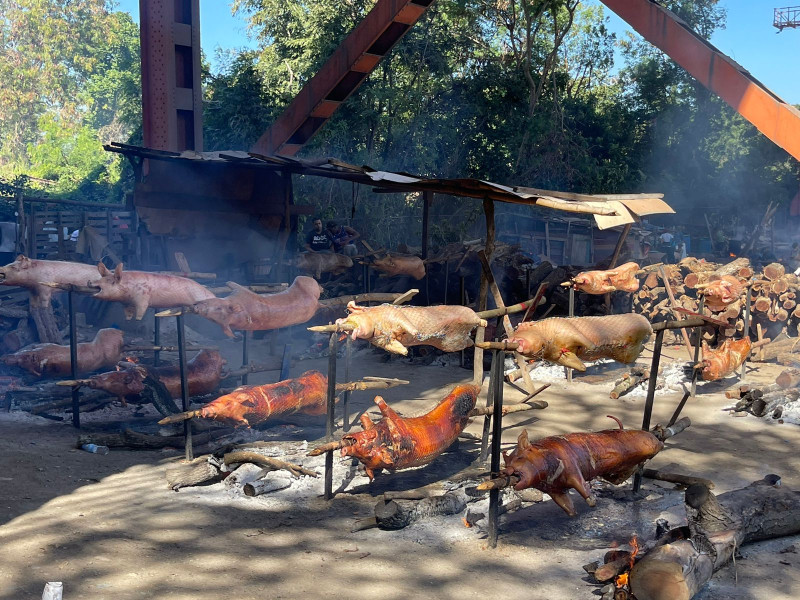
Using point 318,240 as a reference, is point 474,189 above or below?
above

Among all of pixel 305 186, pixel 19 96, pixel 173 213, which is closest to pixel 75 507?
pixel 173 213

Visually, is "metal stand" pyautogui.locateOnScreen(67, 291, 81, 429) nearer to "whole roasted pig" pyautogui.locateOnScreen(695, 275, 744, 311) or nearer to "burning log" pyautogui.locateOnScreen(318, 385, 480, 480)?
"burning log" pyautogui.locateOnScreen(318, 385, 480, 480)

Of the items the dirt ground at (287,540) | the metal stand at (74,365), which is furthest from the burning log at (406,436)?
the metal stand at (74,365)

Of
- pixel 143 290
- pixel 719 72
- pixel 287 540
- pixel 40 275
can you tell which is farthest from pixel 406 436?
pixel 719 72

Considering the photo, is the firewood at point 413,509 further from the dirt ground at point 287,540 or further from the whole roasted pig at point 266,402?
the whole roasted pig at point 266,402

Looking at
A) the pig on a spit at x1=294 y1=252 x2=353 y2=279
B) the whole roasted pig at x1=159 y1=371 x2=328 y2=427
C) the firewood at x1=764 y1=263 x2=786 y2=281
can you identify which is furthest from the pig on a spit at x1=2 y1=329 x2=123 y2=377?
the firewood at x1=764 y1=263 x2=786 y2=281

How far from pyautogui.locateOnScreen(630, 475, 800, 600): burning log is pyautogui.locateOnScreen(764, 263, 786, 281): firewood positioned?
838 cm

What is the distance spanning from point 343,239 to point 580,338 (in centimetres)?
912

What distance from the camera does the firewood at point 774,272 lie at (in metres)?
12.8

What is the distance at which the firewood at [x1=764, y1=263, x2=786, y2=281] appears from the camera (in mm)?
12781

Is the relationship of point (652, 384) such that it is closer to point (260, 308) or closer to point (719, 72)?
point (260, 308)

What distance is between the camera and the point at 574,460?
16.5 feet

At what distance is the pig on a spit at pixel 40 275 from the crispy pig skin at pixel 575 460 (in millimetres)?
4600

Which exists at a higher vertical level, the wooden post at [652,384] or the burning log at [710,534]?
the wooden post at [652,384]
